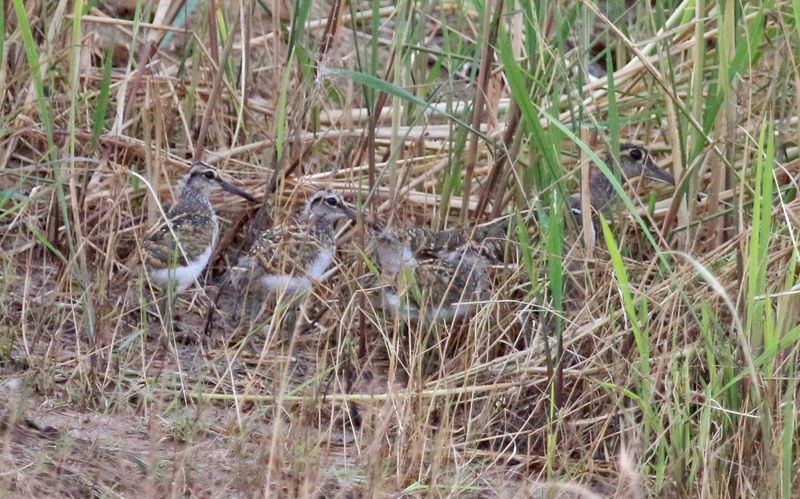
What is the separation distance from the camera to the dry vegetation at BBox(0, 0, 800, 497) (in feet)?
13.5

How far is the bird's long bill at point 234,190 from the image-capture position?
19.9 ft

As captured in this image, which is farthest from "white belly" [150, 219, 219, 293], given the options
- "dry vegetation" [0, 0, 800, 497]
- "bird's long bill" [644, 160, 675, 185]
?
"bird's long bill" [644, 160, 675, 185]

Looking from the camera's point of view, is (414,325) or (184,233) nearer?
(414,325)

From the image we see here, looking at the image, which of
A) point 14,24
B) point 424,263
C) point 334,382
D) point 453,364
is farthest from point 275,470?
point 14,24

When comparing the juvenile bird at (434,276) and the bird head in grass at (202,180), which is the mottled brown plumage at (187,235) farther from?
the juvenile bird at (434,276)

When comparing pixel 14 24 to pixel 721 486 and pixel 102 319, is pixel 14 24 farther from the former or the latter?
pixel 721 486

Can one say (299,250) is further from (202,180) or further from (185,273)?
(202,180)

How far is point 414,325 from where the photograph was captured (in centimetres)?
533

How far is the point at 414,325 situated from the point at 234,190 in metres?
1.22

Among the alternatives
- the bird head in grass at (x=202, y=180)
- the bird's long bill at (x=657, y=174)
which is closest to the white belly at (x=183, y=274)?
the bird head in grass at (x=202, y=180)

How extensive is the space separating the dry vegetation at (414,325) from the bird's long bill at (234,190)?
115mm

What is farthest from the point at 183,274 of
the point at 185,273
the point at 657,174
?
the point at 657,174

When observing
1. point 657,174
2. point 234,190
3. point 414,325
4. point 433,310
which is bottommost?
point 414,325

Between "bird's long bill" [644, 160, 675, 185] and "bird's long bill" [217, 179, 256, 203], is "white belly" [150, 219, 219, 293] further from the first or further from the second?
"bird's long bill" [644, 160, 675, 185]
